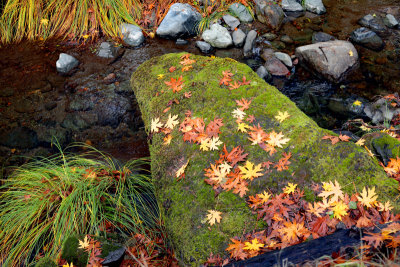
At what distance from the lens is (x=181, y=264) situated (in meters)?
2.32

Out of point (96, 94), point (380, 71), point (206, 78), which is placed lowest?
point (96, 94)

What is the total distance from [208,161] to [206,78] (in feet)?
4.11

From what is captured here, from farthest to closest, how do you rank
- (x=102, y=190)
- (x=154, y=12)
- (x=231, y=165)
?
(x=154, y=12), (x=102, y=190), (x=231, y=165)

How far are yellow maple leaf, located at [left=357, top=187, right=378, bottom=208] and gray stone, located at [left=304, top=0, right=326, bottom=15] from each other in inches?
252

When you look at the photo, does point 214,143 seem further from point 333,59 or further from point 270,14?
point 270,14

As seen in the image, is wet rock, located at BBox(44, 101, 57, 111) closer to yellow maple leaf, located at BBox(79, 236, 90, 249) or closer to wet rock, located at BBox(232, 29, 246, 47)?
yellow maple leaf, located at BBox(79, 236, 90, 249)

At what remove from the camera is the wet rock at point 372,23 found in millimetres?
6401

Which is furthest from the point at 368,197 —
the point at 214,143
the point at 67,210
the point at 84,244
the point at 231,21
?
the point at 231,21

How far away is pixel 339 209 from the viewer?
2072 millimetres

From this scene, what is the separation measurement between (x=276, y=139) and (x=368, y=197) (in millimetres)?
893

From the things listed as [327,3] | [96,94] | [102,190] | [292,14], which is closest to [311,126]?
[102,190]

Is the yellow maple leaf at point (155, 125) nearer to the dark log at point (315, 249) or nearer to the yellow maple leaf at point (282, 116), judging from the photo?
the yellow maple leaf at point (282, 116)

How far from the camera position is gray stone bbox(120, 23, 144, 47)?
659cm

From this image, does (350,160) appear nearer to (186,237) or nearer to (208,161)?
(208,161)
